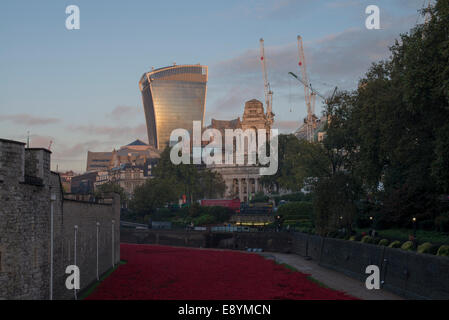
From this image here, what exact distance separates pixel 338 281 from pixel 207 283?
42.3 feet

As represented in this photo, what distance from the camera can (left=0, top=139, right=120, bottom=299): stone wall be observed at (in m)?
26.1

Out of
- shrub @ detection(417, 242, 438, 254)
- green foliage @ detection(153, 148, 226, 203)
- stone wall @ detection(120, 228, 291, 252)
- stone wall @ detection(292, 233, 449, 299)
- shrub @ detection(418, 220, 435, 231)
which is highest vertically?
green foliage @ detection(153, 148, 226, 203)

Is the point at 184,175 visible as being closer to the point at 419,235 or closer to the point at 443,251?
the point at 419,235

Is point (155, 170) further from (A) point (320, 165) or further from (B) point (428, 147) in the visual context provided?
(B) point (428, 147)

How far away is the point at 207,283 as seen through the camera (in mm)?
44094

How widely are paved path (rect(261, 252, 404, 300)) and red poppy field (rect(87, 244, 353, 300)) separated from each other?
6.26 ft

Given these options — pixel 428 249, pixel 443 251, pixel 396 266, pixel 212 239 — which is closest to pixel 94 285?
pixel 396 266

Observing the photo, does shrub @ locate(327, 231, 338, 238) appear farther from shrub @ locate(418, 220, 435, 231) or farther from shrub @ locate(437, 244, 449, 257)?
shrub @ locate(437, 244, 449, 257)

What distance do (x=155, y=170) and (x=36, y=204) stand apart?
521 feet

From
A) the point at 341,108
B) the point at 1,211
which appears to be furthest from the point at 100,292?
the point at 341,108

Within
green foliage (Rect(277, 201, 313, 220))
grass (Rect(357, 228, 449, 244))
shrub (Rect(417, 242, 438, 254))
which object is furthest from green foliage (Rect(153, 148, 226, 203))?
shrub (Rect(417, 242, 438, 254))

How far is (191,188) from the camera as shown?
7121 inches

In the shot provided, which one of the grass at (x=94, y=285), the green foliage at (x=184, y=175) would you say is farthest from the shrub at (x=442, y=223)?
the green foliage at (x=184, y=175)

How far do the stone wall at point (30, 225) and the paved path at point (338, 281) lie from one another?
2034cm
